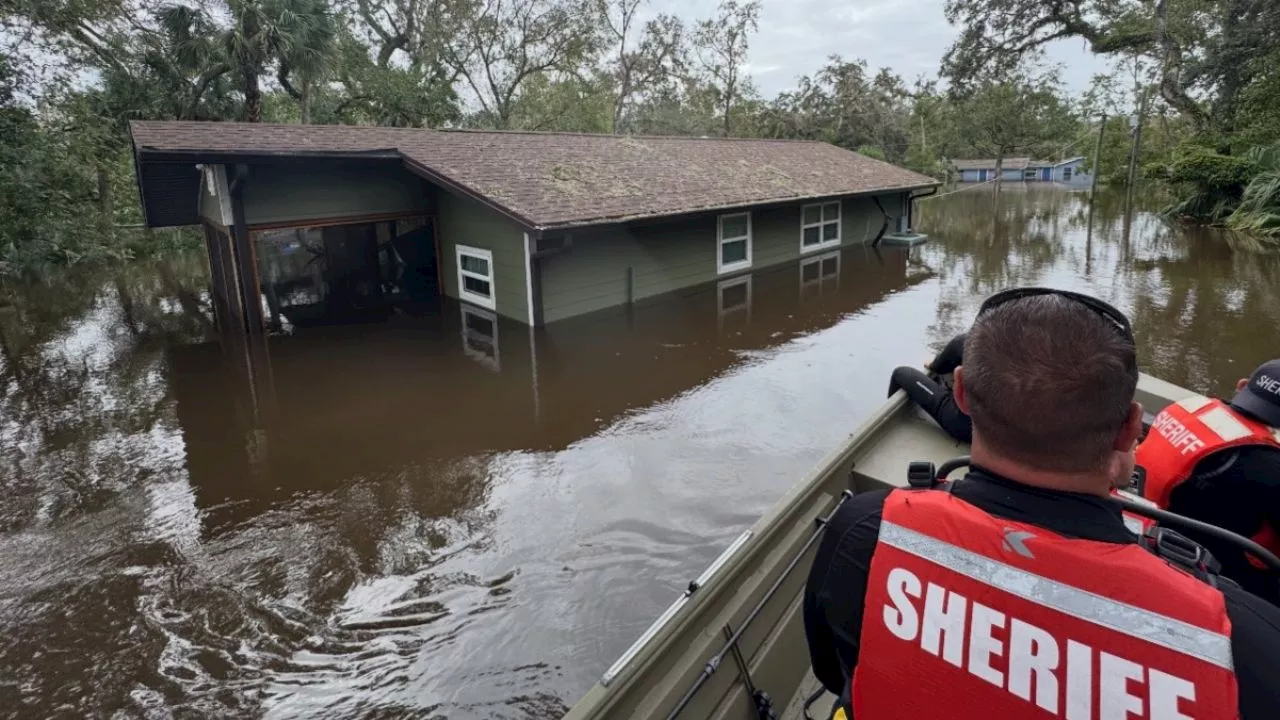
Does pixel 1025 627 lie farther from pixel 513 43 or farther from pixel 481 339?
pixel 513 43

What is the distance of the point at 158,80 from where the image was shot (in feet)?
56.9

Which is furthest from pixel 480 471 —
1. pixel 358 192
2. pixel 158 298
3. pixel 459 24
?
pixel 459 24

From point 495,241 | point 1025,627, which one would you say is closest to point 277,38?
point 495,241

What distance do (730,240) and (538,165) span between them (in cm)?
448

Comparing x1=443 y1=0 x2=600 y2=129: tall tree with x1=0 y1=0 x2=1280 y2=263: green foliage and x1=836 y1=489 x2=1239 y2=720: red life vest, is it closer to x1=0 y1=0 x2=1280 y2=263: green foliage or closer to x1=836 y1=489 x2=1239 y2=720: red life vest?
x1=0 y1=0 x2=1280 y2=263: green foliage

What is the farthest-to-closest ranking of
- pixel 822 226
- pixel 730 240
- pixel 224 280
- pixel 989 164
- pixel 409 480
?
pixel 989 164
pixel 822 226
pixel 730 240
pixel 224 280
pixel 409 480

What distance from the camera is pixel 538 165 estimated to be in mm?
11688

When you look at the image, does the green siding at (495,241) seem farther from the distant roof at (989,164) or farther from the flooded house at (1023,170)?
the distant roof at (989,164)

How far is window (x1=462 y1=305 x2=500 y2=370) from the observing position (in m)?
9.12

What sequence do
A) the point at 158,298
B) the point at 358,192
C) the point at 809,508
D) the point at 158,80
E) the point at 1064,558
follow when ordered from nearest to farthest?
the point at 1064,558, the point at 809,508, the point at 358,192, the point at 158,298, the point at 158,80

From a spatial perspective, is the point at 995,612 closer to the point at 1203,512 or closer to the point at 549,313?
the point at 1203,512

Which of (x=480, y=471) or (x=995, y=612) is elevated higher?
(x=995, y=612)

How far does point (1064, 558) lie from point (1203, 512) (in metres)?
1.79

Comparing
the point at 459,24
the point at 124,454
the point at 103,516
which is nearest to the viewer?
the point at 103,516
